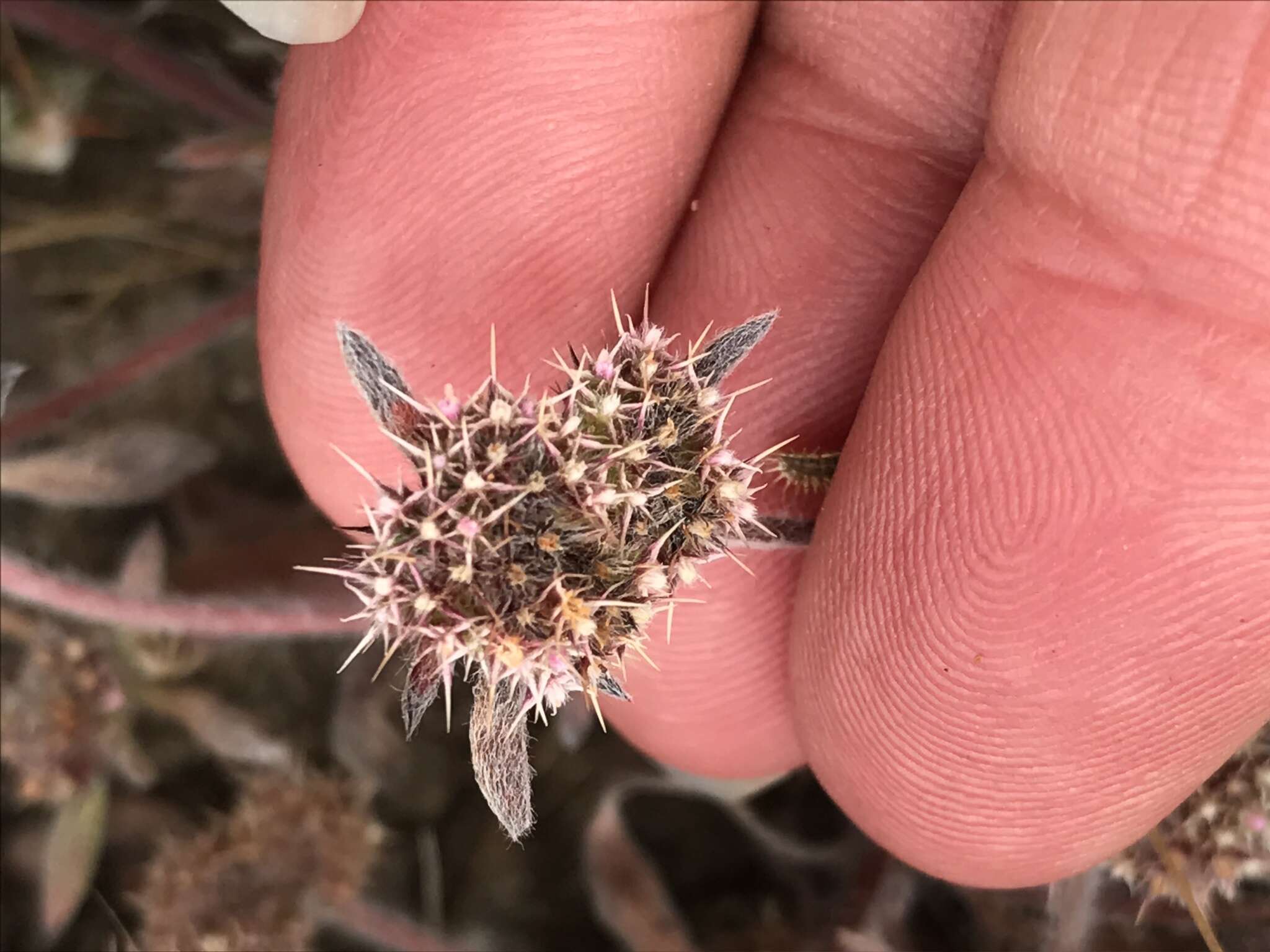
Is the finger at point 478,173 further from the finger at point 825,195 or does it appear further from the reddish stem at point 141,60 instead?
the reddish stem at point 141,60

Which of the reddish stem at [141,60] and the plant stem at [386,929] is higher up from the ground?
the reddish stem at [141,60]

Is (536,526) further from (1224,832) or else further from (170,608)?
(1224,832)

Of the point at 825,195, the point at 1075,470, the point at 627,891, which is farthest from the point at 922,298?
the point at 627,891

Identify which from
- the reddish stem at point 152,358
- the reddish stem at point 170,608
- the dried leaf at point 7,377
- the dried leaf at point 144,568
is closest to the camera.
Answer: the dried leaf at point 7,377

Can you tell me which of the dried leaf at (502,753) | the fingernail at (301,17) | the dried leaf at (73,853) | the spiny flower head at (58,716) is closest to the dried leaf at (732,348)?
the dried leaf at (502,753)

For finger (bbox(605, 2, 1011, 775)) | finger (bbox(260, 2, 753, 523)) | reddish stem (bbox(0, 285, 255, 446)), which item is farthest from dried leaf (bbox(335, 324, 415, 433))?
reddish stem (bbox(0, 285, 255, 446))

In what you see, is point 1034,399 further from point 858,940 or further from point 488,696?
point 858,940

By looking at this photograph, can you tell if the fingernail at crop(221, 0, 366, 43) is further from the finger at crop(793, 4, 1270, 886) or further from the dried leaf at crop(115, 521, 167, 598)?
the dried leaf at crop(115, 521, 167, 598)
